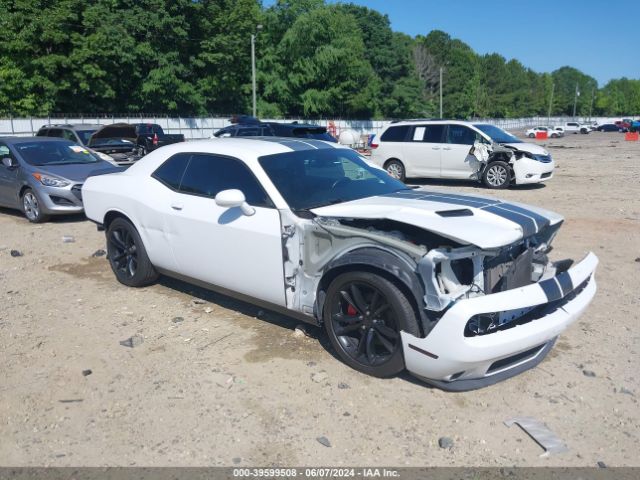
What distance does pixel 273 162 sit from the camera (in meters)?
4.83

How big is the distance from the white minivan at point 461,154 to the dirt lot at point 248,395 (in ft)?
26.9

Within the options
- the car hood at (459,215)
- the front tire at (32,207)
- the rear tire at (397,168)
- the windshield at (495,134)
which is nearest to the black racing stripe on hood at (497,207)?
the car hood at (459,215)

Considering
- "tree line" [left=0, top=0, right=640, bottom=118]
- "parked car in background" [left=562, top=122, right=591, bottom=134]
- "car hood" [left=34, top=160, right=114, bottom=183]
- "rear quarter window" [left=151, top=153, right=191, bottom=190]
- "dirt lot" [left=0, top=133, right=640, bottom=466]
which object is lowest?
"dirt lot" [left=0, top=133, right=640, bottom=466]

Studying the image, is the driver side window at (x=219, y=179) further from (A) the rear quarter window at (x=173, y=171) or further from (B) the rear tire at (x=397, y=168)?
(B) the rear tire at (x=397, y=168)

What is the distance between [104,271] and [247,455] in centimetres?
434

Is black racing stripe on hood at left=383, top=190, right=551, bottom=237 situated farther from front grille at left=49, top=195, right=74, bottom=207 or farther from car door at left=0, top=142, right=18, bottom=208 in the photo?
car door at left=0, top=142, right=18, bottom=208

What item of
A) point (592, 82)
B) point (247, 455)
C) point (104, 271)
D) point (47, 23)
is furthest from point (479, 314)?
point (592, 82)

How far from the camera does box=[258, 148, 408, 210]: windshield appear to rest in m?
4.60

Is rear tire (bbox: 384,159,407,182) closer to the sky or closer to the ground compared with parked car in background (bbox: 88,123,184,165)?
closer to the ground

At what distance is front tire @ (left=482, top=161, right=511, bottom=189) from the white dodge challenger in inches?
362

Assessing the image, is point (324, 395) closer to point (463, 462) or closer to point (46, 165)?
point (463, 462)

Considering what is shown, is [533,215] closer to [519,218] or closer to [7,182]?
[519,218]

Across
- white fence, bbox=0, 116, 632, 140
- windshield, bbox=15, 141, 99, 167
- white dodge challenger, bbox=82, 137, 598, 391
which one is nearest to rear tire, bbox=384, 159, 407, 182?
windshield, bbox=15, 141, 99, 167

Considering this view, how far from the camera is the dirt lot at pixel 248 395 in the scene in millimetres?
3230
